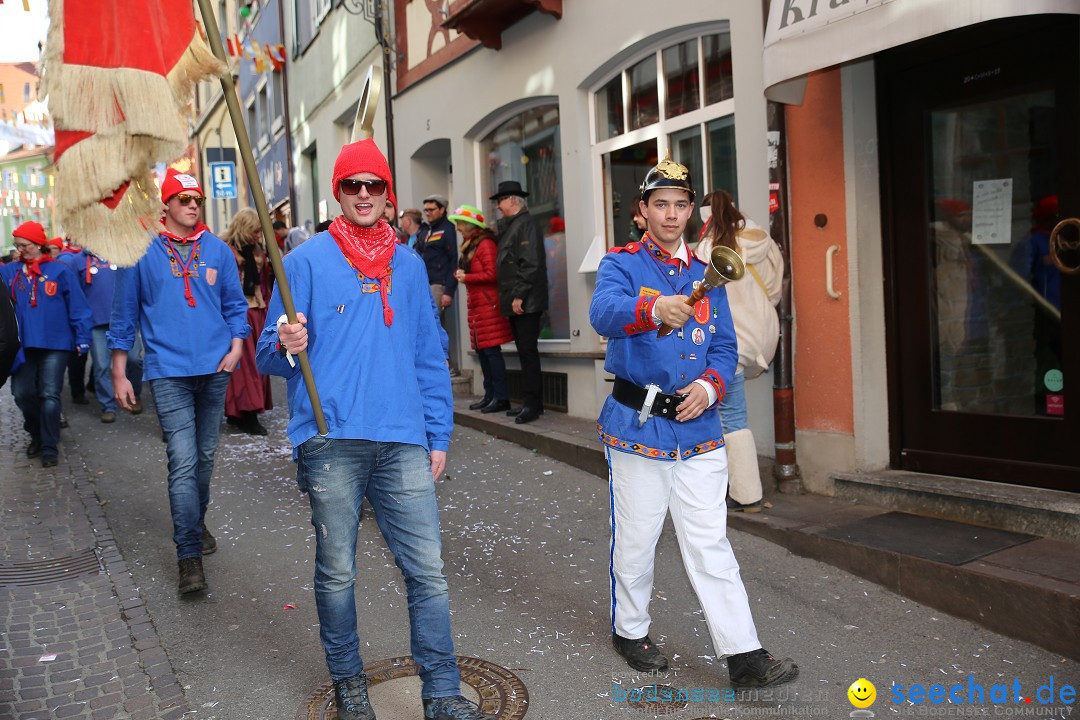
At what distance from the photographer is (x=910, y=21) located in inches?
190

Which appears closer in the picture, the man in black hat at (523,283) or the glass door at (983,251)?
the glass door at (983,251)

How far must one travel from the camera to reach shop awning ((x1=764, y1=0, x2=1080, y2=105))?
14.9ft

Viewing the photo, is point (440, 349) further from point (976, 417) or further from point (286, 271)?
point (976, 417)

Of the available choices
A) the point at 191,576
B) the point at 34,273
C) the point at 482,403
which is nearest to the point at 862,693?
the point at 191,576

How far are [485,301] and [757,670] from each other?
6.12m

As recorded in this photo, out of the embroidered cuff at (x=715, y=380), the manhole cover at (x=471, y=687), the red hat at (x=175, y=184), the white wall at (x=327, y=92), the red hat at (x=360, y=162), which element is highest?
the white wall at (x=327, y=92)

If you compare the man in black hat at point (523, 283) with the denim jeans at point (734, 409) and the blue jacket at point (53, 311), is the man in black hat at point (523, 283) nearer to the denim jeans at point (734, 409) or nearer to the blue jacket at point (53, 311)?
the denim jeans at point (734, 409)

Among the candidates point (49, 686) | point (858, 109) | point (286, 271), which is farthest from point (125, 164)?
point (858, 109)

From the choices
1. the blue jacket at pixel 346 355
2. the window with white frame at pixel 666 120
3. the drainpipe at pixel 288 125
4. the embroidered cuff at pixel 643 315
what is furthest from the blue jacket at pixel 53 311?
the drainpipe at pixel 288 125

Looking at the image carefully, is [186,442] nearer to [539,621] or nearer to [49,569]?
[49,569]

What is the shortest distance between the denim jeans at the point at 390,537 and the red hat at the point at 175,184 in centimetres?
230

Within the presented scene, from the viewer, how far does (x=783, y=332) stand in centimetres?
644

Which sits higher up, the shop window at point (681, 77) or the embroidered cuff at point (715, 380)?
the shop window at point (681, 77)

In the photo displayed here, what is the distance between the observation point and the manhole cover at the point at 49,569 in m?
5.29
